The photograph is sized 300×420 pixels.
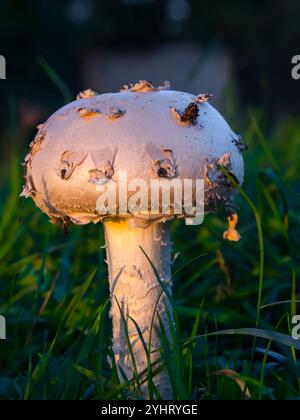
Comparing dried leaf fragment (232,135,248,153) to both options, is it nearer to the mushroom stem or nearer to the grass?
the grass

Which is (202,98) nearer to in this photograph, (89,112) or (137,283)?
(89,112)

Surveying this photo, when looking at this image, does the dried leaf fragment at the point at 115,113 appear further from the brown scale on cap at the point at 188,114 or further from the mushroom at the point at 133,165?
the brown scale on cap at the point at 188,114

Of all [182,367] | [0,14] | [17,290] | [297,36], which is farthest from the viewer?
[297,36]

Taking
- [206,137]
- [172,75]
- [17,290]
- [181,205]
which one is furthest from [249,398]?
[172,75]

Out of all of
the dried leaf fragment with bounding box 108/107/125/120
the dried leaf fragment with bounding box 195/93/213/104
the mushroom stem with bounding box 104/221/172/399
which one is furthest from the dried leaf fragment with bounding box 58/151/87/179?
the dried leaf fragment with bounding box 195/93/213/104

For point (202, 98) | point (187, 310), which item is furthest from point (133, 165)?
point (187, 310)
